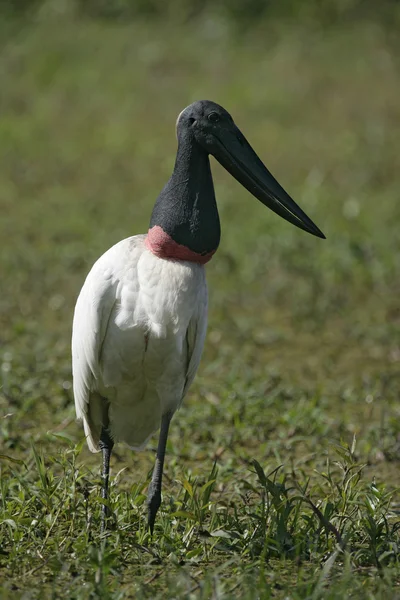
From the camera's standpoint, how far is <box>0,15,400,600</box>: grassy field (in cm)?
353

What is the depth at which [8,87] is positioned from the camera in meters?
11.8

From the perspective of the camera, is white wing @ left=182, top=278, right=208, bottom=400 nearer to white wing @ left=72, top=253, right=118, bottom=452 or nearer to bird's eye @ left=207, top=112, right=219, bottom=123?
white wing @ left=72, top=253, right=118, bottom=452

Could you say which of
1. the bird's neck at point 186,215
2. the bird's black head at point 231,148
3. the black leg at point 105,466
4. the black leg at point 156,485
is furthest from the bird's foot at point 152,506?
the bird's black head at point 231,148

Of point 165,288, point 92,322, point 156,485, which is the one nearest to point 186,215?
point 165,288

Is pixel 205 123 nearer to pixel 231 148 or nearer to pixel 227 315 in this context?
pixel 231 148

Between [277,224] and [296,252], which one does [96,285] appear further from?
[277,224]

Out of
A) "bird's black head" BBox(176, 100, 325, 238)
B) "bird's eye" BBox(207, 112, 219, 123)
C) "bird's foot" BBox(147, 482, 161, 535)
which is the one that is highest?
"bird's eye" BBox(207, 112, 219, 123)

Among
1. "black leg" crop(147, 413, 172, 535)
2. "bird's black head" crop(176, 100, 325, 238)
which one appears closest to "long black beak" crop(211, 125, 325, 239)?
"bird's black head" crop(176, 100, 325, 238)

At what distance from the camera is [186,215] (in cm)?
367

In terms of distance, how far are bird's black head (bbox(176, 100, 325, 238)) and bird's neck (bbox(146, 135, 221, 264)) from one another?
0.17 feet

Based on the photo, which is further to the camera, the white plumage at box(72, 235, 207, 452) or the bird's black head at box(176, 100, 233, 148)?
the bird's black head at box(176, 100, 233, 148)

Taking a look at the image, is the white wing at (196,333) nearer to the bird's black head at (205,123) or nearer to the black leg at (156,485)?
the black leg at (156,485)

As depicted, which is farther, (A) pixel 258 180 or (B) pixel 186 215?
(A) pixel 258 180

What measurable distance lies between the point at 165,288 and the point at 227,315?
315cm
